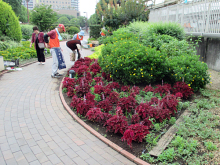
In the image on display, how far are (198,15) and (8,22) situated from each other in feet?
38.1

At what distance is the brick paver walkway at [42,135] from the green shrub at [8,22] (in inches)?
319

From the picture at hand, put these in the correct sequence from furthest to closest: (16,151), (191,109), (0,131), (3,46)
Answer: (3,46)
(191,109)
(0,131)
(16,151)

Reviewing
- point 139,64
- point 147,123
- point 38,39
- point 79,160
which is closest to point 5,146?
point 79,160

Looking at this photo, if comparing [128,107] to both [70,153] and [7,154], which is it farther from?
[7,154]

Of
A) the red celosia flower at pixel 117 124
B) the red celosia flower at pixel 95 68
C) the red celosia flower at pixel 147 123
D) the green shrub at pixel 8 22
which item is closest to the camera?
the red celosia flower at pixel 117 124

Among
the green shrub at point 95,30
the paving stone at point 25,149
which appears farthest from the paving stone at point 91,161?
the green shrub at point 95,30

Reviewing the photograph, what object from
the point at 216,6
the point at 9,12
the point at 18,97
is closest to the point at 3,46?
the point at 9,12

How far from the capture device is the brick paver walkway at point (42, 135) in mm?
3033

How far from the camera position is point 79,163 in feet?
9.64

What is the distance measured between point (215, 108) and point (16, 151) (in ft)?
14.3

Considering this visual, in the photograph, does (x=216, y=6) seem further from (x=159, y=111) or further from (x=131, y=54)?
(x=159, y=111)

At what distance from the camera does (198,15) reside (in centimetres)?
840

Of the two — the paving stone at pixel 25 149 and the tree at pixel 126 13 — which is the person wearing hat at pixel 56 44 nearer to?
the paving stone at pixel 25 149

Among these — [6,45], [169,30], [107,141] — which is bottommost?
[107,141]
